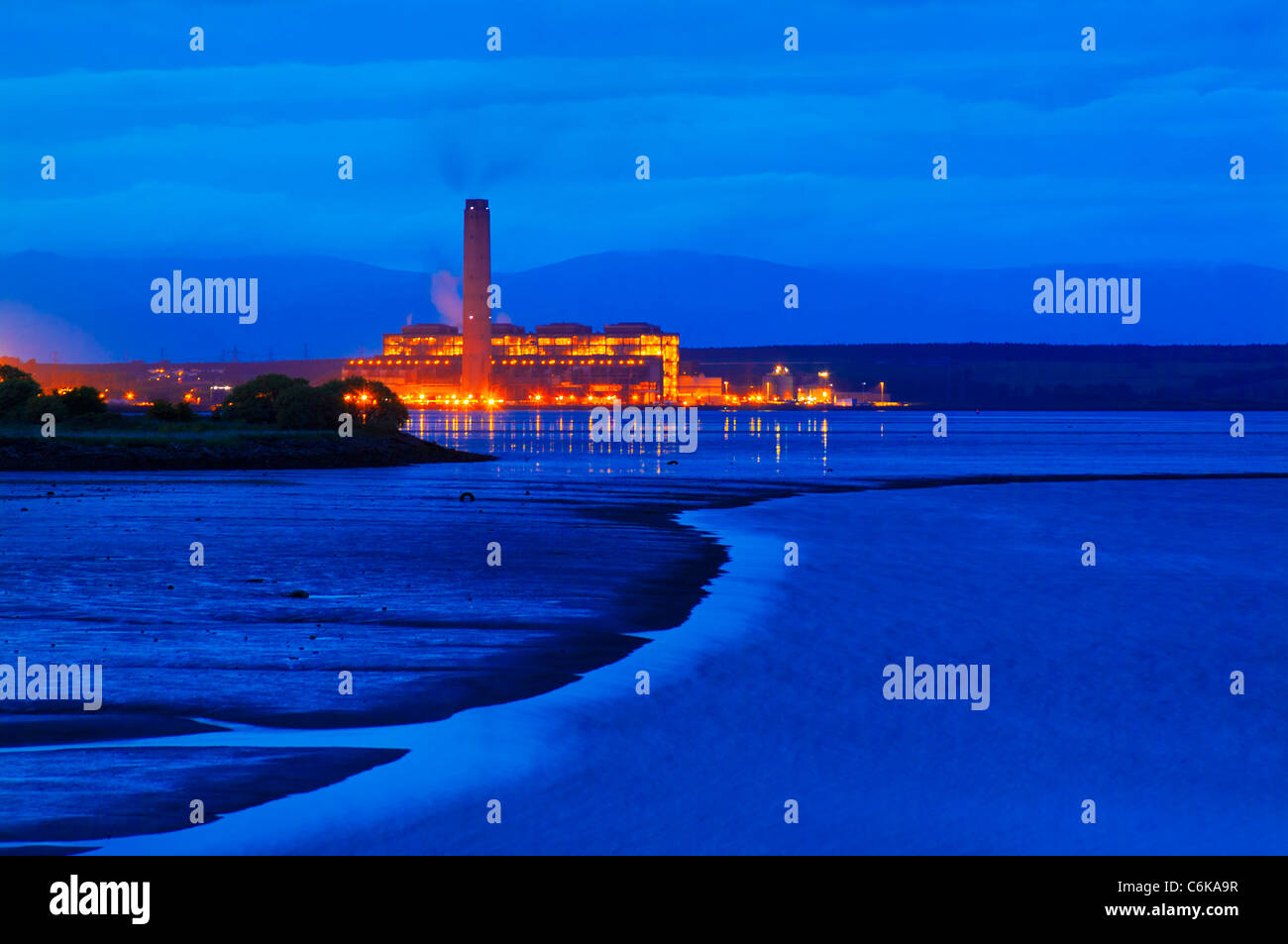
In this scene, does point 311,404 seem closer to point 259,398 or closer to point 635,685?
point 259,398

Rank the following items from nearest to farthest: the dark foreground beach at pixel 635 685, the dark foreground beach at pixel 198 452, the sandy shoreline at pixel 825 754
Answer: the sandy shoreline at pixel 825 754
the dark foreground beach at pixel 635 685
the dark foreground beach at pixel 198 452

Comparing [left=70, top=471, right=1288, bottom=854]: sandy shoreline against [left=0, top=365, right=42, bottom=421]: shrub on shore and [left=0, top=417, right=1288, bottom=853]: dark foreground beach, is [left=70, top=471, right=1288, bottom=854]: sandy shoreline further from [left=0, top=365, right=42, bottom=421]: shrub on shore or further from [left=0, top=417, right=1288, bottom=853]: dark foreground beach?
[left=0, top=365, right=42, bottom=421]: shrub on shore

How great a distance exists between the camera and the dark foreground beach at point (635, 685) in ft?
36.7

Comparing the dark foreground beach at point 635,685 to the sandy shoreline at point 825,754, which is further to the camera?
the dark foreground beach at point 635,685

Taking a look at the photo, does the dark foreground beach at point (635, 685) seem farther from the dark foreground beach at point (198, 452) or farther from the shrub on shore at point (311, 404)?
the shrub on shore at point (311, 404)

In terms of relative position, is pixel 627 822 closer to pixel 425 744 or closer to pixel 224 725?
pixel 425 744

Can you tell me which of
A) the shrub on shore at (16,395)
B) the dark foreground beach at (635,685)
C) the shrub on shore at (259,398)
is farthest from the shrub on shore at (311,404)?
the dark foreground beach at (635,685)

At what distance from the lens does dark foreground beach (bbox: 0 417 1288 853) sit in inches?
440

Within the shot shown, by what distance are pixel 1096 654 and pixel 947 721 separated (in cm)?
498

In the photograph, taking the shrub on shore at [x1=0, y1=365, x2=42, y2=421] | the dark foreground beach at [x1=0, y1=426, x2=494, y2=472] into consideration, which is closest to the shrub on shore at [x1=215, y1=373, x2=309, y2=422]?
the dark foreground beach at [x1=0, y1=426, x2=494, y2=472]

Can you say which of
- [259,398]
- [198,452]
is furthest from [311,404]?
[198,452]

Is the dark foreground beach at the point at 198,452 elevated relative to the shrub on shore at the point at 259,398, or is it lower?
lower

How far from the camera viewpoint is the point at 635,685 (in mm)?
16203
